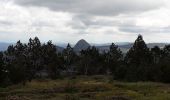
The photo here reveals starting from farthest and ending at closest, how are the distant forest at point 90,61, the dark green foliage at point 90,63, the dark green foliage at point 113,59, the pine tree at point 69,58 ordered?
1. the pine tree at point 69,58
2. the dark green foliage at point 113,59
3. the dark green foliage at point 90,63
4. the distant forest at point 90,61

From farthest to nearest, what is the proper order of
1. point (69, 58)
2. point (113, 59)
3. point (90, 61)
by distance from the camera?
point (69, 58) → point (113, 59) → point (90, 61)

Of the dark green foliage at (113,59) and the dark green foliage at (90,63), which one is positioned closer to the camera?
the dark green foliage at (90,63)

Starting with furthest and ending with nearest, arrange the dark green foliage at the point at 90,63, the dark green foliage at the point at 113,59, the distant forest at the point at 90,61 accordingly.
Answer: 1. the dark green foliage at the point at 113,59
2. the dark green foliage at the point at 90,63
3. the distant forest at the point at 90,61

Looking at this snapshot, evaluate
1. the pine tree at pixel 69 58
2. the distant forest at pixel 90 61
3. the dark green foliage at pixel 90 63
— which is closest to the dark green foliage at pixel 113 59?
the distant forest at pixel 90 61

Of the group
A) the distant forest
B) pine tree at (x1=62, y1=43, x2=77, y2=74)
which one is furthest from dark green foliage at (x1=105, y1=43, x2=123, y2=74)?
pine tree at (x1=62, y1=43, x2=77, y2=74)

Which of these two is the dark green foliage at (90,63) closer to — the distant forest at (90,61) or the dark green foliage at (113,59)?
the distant forest at (90,61)

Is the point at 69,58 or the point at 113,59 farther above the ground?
the point at 69,58

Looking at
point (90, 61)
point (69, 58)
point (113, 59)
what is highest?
point (69, 58)

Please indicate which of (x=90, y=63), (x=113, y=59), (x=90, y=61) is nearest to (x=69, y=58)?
(x=90, y=63)

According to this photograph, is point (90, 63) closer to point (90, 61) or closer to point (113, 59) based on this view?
point (90, 61)

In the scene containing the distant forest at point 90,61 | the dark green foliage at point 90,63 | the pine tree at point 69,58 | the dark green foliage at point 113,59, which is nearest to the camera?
the distant forest at point 90,61

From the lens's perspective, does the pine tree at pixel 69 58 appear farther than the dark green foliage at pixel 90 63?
Yes

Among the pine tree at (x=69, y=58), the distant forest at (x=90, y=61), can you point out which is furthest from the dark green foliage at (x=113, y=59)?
the pine tree at (x=69, y=58)

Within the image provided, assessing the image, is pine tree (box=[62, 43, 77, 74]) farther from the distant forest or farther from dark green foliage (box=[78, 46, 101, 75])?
dark green foliage (box=[78, 46, 101, 75])
